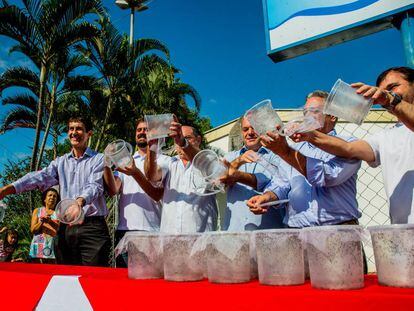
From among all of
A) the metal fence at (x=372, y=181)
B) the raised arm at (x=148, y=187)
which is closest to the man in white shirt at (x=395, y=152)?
the raised arm at (x=148, y=187)

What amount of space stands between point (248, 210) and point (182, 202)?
415 mm

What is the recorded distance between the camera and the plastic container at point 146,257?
1.25 meters

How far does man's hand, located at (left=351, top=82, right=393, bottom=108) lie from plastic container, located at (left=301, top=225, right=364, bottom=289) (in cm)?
45

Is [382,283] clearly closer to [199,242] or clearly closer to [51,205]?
[199,242]

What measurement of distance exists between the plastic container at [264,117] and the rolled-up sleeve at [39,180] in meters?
1.69

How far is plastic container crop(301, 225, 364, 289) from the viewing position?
94cm

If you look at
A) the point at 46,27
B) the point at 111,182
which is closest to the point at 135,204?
the point at 111,182

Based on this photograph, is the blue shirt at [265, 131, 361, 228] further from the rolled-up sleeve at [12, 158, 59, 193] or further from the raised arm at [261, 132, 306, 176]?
the rolled-up sleeve at [12, 158, 59, 193]

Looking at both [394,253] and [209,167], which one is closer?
[394,253]

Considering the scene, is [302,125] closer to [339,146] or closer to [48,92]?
[339,146]

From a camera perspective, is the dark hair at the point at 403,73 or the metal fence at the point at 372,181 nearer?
the dark hair at the point at 403,73

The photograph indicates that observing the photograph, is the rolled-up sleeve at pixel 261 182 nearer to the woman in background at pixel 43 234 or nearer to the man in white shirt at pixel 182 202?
the man in white shirt at pixel 182 202

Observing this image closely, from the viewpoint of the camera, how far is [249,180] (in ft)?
7.15

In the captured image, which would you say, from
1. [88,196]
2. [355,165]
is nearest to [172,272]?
[355,165]
